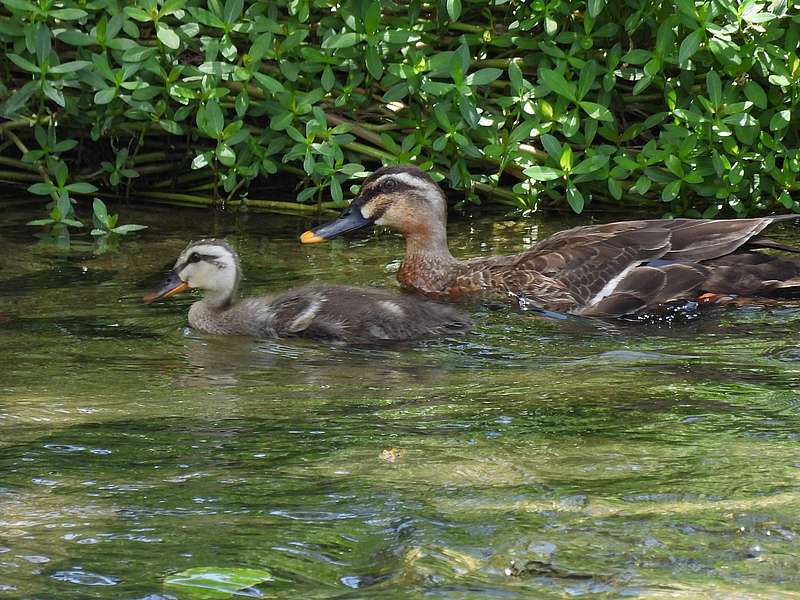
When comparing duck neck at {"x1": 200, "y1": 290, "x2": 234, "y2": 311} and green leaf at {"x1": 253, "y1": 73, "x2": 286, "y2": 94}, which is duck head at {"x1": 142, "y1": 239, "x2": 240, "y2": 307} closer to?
duck neck at {"x1": 200, "y1": 290, "x2": 234, "y2": 311}

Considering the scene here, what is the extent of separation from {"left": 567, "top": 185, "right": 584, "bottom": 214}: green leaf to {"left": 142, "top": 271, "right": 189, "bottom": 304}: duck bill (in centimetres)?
275

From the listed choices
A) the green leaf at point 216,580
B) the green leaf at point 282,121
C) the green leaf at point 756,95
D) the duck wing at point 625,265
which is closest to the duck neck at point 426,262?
the duck wing at point 625,265

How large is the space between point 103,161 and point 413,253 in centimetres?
312

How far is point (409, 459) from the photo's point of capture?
4066mm

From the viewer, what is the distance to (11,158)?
10.1 m

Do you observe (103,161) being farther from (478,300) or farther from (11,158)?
(478,300)

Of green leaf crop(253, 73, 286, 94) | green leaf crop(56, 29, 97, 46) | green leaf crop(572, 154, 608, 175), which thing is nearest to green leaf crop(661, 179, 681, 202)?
green leaf crop(572, 154, 608, 175)

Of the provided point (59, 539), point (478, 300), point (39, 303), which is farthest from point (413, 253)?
point (59, 539)

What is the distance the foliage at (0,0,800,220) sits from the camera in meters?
8.38

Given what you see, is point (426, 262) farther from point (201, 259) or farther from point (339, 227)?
point (201, 259)

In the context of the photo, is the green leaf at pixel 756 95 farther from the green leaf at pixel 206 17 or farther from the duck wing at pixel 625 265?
the green leaf at pixel 206 17

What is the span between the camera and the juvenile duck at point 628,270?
23.5ft

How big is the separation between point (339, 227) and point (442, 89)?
43.0 inches

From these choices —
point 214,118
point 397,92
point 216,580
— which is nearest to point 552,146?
point 397,92
